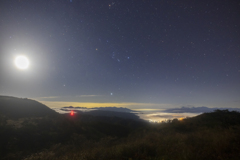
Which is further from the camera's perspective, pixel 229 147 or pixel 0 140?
pixel 0 140

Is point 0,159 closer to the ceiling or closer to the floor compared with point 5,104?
closer to the floor

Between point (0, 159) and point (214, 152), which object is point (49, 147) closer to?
point (0, 159)

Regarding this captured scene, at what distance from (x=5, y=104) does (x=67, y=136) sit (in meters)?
16.4

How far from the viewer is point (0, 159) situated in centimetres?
926

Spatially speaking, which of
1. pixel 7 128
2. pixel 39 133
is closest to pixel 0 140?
pixel 7 128

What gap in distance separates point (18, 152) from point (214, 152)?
13992 millimetres

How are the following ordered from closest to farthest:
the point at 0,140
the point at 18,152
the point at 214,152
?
the point at 214,152 → the point at 18,152 → the point at 0,140

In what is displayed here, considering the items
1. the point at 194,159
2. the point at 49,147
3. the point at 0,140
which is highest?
the point at 194,159

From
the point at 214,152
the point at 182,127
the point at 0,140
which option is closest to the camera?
Result: the point at 214,152

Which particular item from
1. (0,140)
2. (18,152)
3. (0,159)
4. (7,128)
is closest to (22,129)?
(7,128)

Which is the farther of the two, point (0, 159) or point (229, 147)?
point (0, 159)

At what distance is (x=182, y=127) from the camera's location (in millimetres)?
16000

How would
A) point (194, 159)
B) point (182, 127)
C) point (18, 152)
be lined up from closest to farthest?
point (194, 159), point (18, 152), point (182, 127)

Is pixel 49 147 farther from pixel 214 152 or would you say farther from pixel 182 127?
pixel 182 127
